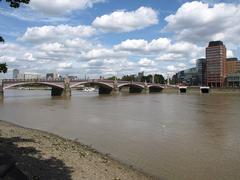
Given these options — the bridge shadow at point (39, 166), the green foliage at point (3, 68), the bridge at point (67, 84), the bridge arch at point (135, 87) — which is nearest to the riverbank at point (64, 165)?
the bridge shadow at point (39, 166)

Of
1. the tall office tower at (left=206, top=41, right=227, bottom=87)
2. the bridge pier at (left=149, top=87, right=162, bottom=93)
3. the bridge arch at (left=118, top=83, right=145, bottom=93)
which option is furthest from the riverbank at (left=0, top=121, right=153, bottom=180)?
the tall office tower at (left=206, top=41, right=227, bottom=87)

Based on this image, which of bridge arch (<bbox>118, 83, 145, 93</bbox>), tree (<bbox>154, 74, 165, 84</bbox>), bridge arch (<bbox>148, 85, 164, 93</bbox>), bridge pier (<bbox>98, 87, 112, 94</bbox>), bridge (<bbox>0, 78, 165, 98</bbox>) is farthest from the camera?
tree (<bbox>154, 74, 165, 84</bbox>)

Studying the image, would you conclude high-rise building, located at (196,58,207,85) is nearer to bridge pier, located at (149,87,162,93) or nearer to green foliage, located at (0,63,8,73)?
bridge pier, located at (149,87,162,93)

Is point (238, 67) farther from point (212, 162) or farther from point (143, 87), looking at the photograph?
point (212, 162)

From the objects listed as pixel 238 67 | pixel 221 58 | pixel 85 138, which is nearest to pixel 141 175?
pixel 85 138

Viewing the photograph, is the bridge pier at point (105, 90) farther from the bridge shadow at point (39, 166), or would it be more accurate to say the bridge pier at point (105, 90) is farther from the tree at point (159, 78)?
the bridge shadow at point (39, 166)

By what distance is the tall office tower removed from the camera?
133m

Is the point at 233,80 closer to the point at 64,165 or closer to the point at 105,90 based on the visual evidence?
the point at 105,90

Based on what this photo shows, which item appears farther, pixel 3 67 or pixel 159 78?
pixel 159 78

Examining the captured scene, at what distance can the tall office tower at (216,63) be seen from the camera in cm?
13325

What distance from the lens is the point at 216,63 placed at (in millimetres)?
135500

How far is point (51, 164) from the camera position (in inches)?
336

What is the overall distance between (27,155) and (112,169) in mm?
2263

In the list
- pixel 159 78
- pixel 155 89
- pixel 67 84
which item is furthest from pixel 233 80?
pixel 67 84
